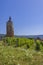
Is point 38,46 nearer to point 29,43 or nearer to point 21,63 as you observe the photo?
point 29,43

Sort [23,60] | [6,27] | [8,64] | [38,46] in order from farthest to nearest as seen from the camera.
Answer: [6,27] → [38,46] → [23,60] → [8,64]

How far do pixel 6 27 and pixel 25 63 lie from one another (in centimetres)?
1911

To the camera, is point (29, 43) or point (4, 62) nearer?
point (4, 62)

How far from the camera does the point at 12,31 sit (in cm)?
2517

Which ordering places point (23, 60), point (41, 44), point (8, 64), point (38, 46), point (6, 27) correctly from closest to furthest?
point (8, 64) < point (23, 60) < point (38, 46) < point (41, 44) < point (6, 27)

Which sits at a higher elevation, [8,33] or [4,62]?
[8,33]

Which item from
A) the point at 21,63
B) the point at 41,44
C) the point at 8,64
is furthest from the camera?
the point at 41,44

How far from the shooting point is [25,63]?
6230 millimetres

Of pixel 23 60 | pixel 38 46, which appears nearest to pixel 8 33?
pixel 38 46

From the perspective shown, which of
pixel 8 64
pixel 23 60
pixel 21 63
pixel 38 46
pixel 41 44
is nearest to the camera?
pixel 8 64

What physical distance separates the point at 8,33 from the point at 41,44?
1093 centimetres

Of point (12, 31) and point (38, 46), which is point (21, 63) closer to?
point (38, 46)

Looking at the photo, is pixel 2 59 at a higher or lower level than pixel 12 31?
lower

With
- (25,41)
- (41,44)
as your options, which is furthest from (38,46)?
(25,41)
